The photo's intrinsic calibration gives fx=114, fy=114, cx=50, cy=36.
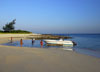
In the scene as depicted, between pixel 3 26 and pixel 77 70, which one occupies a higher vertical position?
pixel 3 26

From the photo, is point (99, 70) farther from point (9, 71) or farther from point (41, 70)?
point (9, 71)

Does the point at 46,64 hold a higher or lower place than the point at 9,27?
lower

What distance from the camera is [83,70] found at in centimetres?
617

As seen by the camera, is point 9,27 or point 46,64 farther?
point 9,27

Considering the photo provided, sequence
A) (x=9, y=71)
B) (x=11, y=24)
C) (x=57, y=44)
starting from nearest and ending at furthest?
(x=9, y=71), (x=57, y=44), (x=11, y=24)

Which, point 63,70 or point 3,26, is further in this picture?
point 3,26

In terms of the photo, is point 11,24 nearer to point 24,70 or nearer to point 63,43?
point 63,43

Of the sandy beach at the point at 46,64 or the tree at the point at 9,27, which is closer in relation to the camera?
the sandy beach at the point at 46,64

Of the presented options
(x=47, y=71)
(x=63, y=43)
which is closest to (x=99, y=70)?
(x=47, y=71)

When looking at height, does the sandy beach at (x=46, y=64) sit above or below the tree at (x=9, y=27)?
below

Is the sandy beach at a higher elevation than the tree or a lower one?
lower

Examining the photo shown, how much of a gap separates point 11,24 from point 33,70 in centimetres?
8157

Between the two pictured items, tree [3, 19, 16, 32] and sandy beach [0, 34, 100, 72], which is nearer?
sandy beach [0, 34, 100, 72]

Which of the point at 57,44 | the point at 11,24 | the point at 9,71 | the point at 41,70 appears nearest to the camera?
the point at 9,71
